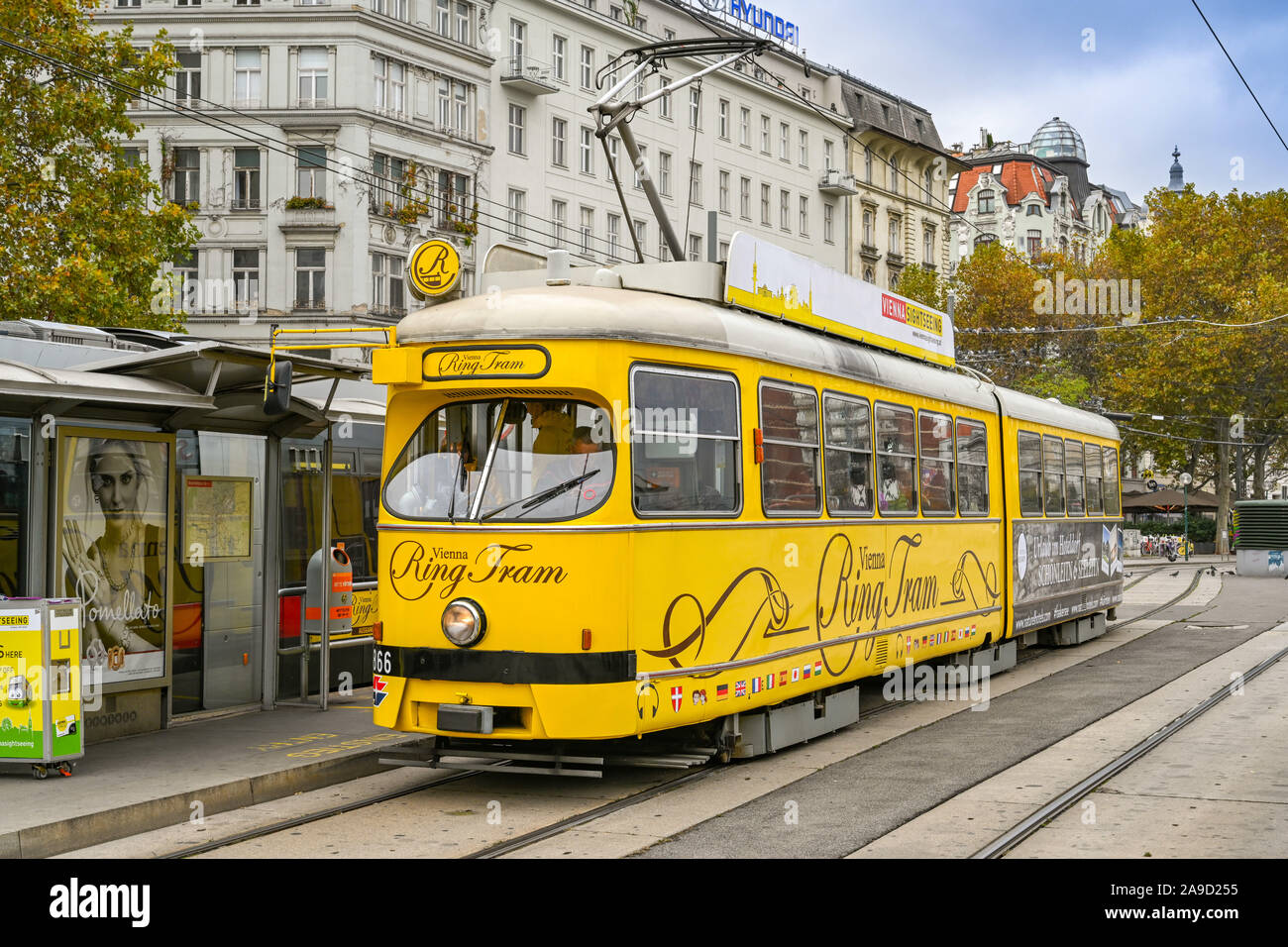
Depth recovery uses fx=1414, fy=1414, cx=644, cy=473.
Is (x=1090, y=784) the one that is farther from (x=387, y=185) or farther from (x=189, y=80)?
(x=189, y=80)

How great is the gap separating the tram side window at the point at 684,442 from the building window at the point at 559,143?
1490 inches

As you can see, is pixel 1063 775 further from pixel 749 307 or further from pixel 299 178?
pixel 299 178

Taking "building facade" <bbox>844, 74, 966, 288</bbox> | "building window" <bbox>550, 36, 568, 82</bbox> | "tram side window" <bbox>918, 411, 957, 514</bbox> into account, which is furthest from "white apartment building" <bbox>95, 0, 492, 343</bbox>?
"tram side window" <bbox>918, 411, 957, 514</bbox>

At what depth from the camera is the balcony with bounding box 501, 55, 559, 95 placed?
44000mm

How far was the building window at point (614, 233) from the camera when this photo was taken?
48269 millimetres

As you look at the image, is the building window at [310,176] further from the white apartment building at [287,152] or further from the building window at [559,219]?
the building window at [559,219]

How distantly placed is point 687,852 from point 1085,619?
14472 mm

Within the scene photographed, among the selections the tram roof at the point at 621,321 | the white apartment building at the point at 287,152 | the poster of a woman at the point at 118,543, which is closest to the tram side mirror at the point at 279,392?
the tram roof at the point at 621,321

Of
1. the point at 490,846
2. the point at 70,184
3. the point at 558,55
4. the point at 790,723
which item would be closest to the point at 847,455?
the point at 790,723

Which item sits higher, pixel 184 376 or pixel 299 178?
pixel 299 178

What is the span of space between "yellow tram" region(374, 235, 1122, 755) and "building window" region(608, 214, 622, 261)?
36.8 m

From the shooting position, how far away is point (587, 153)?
47938 millimetres
